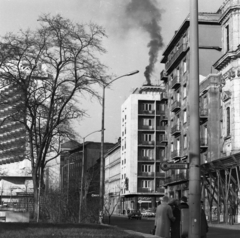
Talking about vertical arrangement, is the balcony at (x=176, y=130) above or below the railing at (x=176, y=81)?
below

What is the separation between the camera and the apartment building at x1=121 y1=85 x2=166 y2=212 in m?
99.4

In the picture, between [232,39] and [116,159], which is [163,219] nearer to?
[232,39]

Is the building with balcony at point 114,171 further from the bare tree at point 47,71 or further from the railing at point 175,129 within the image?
the bare tree at point 47,71

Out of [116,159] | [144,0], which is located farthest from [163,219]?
[116,159]

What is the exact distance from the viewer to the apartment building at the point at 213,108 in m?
42.9

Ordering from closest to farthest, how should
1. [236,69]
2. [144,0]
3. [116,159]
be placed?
[144,0] < [236,69] < [116,159]

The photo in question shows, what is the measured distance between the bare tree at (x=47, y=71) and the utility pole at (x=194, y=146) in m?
16.7

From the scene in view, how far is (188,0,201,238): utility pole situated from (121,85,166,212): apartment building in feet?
277

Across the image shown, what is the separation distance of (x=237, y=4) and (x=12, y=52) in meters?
24.3

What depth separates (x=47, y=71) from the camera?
100ft

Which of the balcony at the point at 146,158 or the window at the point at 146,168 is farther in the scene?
the balcony at the point at 146,158

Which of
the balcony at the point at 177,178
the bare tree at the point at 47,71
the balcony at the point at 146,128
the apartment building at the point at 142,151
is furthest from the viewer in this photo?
the balcony at the point at 146,128

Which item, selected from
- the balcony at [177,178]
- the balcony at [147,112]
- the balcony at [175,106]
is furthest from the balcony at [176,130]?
the balcony at [147,112]

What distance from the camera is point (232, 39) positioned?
47094 millimetres
